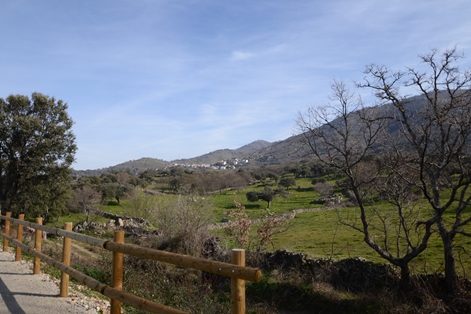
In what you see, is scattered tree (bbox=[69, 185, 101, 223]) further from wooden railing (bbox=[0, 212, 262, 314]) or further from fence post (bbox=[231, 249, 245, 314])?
fence post (bbox=[231, 249, 245, 314])

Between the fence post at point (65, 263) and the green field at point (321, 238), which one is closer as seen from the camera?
the fence post at point (65, 263)

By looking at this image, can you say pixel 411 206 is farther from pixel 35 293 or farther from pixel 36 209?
pixel 36 209

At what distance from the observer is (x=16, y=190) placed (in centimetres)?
2495

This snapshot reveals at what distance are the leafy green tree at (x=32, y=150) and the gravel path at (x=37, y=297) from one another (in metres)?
18.1

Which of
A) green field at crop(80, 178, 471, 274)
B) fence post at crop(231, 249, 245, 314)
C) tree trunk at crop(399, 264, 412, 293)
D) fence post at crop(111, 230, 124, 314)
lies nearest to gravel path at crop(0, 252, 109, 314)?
fence post at crop(111, 230, 124, 314)

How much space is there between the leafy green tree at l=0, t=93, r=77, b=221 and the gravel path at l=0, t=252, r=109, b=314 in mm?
18090

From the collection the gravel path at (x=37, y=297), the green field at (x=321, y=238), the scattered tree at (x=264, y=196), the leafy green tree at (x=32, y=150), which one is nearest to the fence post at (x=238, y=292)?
the gravel path at (x=37, y=297)

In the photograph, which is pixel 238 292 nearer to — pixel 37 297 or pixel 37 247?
pixel 37 297

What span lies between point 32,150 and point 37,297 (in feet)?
67.8

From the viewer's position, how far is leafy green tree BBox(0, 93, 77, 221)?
24.1 metres

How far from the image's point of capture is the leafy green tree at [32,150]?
2406 centimetres

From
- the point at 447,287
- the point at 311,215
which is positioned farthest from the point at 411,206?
the point at 311,215

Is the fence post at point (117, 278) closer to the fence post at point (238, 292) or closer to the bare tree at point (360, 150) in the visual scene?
the fence post at point (238, 292)

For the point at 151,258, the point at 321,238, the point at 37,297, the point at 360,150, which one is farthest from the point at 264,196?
the point at 151,258
